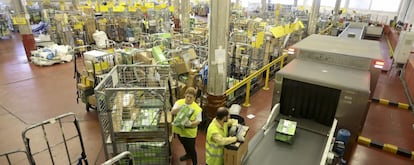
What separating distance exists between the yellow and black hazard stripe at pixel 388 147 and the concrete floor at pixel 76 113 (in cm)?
11

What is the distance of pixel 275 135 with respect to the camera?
13.7ft

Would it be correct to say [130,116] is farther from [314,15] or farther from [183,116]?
[314,15]

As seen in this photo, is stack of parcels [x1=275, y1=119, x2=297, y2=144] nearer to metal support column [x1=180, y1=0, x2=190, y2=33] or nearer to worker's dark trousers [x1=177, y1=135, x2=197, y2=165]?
worker's dark trousers [x1=177, y1=135, x2=197, y2=165]

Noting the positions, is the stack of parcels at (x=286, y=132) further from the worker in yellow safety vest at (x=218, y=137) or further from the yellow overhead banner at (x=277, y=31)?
the yellow overhead banner at (x=277, y=31)

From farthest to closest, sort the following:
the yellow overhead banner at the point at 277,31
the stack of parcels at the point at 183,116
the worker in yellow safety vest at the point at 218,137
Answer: the yellow overhead banner at the point at 277,31 < the stack of parcels at the point at 183,116 < the worker in yellow safety vest at the point at 218,137

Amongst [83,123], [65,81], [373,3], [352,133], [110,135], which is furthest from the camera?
[373,3]

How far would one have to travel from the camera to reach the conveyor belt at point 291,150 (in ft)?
12.0

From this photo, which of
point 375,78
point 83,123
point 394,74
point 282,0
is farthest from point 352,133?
point 282,0

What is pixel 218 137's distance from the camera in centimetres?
340

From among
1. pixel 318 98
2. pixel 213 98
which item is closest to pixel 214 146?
pixel 213 98

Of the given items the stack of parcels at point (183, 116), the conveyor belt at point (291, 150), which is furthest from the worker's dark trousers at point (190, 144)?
the conveyor belt at point (291, 150)

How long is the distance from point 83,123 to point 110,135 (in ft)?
9.08

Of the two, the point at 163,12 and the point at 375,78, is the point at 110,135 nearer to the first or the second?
the point at 375,78

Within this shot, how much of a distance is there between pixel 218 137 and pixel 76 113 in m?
4.97
